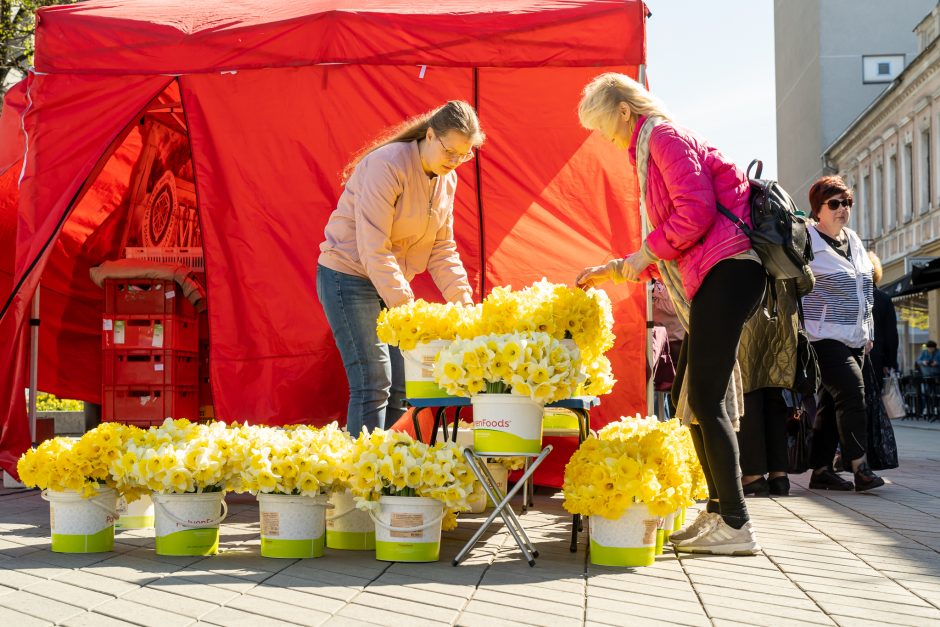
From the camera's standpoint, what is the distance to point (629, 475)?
4094mm

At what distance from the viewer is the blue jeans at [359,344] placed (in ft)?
16.9

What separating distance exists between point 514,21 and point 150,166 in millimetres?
3984

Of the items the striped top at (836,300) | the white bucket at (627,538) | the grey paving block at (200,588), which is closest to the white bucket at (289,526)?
the grey paving block at (200,588)

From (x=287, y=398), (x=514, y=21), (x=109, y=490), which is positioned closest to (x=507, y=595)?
(x=109, y=490)

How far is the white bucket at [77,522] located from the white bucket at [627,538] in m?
1.88

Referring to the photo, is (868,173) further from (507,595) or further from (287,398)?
(507,595)

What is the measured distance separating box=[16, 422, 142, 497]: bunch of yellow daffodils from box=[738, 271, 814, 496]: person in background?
3.63 meters

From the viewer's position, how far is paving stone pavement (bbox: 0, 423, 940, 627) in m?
3.30

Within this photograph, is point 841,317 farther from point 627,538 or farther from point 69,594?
point 69,594

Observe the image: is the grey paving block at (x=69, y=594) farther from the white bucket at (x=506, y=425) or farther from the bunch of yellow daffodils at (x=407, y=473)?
the white bucket at (x=506, y=425)

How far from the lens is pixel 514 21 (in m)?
6.25

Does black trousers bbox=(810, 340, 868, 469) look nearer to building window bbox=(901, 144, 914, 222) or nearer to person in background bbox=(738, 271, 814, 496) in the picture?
person in background bbox=(738, 271, 814, 496)

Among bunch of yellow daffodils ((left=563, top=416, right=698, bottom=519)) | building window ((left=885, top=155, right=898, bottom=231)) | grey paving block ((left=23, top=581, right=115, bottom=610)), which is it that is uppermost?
building window ((left=885, top=155, right=898, bottom=231))

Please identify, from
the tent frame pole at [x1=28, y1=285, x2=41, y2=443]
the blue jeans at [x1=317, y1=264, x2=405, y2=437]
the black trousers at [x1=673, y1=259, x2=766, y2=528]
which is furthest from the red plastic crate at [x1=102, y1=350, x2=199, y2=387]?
the black trousers at [x1=673, y1=259, x2=766, y2=528]
